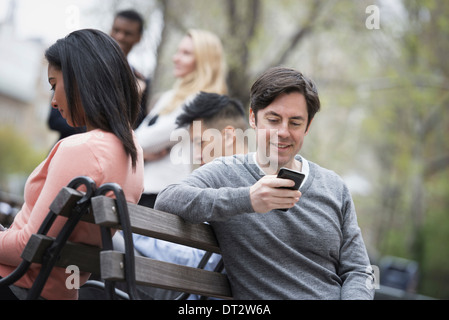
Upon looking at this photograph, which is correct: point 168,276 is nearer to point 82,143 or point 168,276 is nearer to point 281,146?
point 82,143

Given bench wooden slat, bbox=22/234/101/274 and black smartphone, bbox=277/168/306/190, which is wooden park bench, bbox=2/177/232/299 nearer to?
bench wooden slat, bbox=22/234/101/274

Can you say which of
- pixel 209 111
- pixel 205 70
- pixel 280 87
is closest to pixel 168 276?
pixel 280 87

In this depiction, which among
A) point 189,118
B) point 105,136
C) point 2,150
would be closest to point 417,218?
point 2,150

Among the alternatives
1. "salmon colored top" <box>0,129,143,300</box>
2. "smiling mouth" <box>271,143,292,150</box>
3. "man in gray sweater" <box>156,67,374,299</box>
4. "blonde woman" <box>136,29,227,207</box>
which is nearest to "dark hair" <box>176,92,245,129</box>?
"blonde woman" <box>136,29,227,207</box>

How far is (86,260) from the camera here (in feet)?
8.61

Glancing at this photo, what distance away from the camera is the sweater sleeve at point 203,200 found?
2617 millimetres

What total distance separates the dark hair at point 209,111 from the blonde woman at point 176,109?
3.3 inches

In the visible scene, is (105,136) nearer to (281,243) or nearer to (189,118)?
(281,243)

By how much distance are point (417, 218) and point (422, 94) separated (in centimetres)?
639

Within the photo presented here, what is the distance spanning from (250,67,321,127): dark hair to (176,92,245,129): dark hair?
126 cm

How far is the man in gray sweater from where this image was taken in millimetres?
2824

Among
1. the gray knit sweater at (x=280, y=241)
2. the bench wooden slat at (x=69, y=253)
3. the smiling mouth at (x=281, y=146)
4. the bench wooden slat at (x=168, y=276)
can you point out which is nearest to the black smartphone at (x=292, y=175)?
the gray knit sweater at (x=280, y=241)

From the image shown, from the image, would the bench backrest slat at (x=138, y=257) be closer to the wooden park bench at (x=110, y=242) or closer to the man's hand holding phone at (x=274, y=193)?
the wooden park bench at (x=110, y=242)

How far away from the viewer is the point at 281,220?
2910 mm
